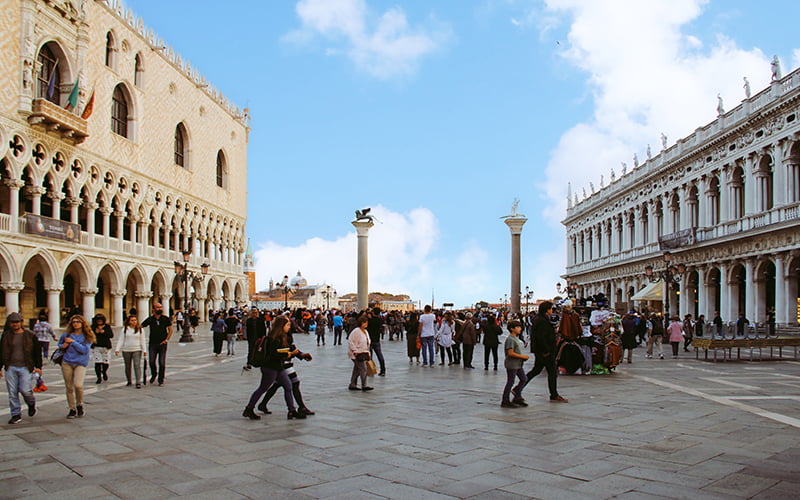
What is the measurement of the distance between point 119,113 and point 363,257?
16287 millimetres

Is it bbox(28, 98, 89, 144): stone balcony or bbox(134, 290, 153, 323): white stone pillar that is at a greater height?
bbox(28, 98, 89, 144): stone balcony

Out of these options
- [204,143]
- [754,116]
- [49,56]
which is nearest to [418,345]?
[754,116]

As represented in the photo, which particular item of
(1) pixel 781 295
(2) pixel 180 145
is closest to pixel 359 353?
(1) pixel 781 295

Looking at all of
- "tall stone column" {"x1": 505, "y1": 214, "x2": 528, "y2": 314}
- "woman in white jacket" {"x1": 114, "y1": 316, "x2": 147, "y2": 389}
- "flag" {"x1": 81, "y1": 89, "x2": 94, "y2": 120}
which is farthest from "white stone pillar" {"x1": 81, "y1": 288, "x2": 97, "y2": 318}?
"woman in white jacket" {"x1": 114, "y1": 316, "x2": 147, "y2": 389}

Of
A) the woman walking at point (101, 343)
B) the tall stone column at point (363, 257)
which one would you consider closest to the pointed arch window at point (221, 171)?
the tall stone column at point (363, 257)

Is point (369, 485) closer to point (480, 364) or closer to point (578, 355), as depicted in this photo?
point (578, 355)

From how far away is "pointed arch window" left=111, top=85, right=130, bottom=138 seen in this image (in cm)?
3731

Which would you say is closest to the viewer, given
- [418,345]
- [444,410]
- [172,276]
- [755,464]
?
[755,464]

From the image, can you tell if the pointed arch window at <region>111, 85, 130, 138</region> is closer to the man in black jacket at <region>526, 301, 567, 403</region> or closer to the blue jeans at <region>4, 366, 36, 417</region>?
the blue jeans at <region>4, 366, 36, 417</region>

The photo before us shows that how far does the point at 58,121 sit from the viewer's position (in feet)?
95.6

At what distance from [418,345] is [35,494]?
40.3 feet

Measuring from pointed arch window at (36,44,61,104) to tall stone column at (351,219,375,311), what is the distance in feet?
53.5

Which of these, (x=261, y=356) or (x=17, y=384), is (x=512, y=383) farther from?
(x=17, y=384)

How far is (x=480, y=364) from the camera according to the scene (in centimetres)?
1759
